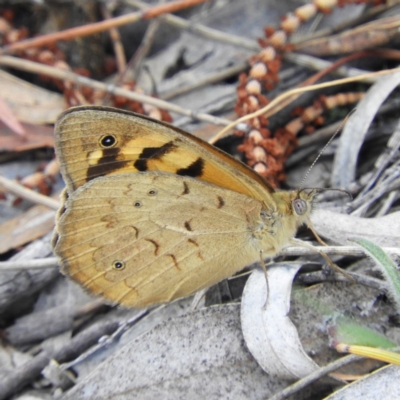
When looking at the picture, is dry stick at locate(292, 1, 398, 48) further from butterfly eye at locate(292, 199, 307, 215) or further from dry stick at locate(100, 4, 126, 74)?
butterfly eye at locate(292, 199, 307, 215)

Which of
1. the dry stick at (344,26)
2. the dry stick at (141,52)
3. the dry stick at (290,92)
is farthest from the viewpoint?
the dry stick at (141,52)

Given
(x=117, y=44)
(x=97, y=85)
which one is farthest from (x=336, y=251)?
(x=117, y=44)

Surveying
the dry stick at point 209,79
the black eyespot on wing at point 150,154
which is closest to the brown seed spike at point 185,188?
the black eyespot on wing at point 150,154

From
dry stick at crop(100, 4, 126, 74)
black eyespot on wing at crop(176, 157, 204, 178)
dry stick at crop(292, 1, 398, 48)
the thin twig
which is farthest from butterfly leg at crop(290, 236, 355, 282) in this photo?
dry stick at crop(100, 4, 126, 74)

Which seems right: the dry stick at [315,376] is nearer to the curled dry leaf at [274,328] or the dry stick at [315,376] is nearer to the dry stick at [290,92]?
the curled dry leaf at [274,328]

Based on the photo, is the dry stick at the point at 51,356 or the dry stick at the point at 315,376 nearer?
the dry stick at the point at 315,376

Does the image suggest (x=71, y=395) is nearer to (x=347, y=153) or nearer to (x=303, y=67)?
(x=347, y=153)
